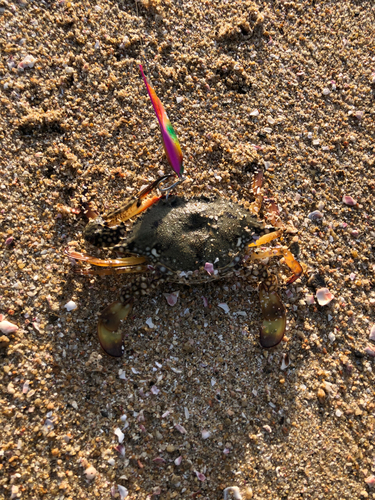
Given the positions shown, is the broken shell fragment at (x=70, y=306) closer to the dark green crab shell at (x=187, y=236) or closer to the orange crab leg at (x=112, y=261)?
the orange crab leg at (x=112, y=261)

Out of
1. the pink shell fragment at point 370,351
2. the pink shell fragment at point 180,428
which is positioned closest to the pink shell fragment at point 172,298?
the pink shell fragment at point 180,428

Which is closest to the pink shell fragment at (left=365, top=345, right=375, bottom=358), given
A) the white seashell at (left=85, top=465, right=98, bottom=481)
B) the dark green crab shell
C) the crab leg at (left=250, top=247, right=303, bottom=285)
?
the crab leg at (left=250, top=247, right=303, bottom=285)

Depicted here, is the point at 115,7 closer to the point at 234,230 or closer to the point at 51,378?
the point at 234,230

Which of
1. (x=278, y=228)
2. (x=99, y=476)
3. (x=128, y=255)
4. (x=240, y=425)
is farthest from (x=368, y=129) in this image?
(x=99, y=476)

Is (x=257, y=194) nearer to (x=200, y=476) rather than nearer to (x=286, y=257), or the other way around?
(x=286, y=257)

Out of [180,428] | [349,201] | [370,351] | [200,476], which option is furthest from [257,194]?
[200,476]

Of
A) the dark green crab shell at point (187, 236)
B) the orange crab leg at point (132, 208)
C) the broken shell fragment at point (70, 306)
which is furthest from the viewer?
the broken shell fragment at point (70, 306)
